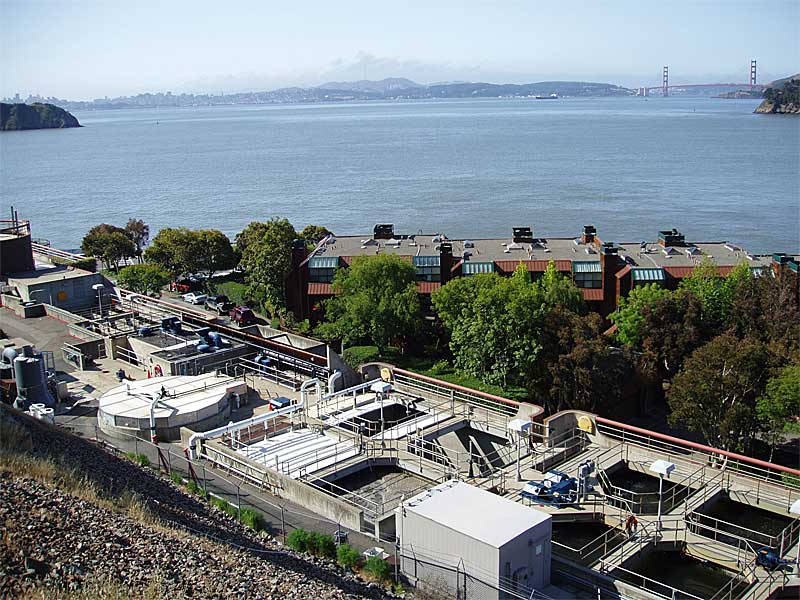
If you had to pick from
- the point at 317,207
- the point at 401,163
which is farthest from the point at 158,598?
the point at 401,163

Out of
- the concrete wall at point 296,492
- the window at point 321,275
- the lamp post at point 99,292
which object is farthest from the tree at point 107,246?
the concrete wall at point 296,492

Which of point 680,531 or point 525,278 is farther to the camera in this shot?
point 525,278

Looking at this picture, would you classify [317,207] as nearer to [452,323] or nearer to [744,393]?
[452,323]

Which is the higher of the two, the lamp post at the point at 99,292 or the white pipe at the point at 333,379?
the lamp post at the point at 99,292

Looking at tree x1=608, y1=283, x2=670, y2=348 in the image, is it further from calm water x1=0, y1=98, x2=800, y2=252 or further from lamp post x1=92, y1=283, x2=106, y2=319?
calm water x1=0, y1=98, x2=800, y2=252

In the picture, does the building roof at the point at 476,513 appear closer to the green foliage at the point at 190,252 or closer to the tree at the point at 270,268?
the tree at the point at 270,268

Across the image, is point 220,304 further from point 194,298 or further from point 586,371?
point 586,371
